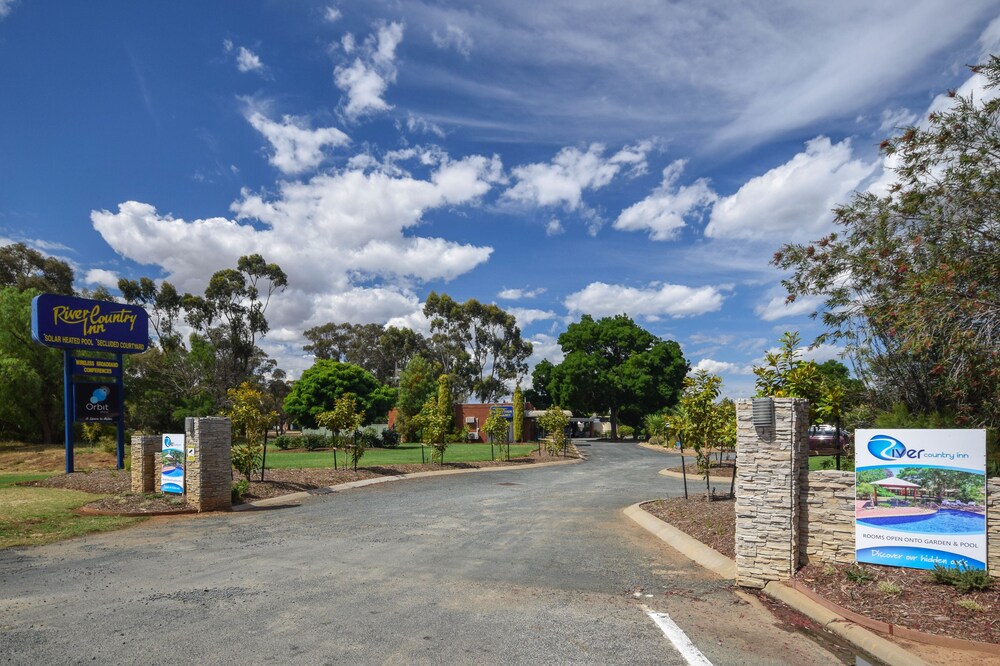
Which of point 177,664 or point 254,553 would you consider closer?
point 177,664

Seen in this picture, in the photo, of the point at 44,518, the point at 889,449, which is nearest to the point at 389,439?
the point at 44,518

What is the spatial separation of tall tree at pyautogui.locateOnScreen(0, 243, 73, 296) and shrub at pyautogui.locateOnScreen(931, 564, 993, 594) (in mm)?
57453

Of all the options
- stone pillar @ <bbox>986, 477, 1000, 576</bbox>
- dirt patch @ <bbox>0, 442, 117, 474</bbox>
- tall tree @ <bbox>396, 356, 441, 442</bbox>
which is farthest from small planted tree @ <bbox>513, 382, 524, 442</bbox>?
stone pillar @ <bbox>986, 477, 1000, 576</bbox>

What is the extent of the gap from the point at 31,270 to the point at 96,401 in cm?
3793

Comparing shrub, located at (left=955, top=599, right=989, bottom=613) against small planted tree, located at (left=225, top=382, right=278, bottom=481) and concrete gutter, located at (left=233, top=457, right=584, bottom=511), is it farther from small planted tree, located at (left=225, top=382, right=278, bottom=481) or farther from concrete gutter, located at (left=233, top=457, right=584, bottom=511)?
small planted tree, located at (left=225, top=382, right=278, bottom=481)

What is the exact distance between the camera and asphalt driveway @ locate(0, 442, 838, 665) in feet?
19.6

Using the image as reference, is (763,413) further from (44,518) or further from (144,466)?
(144,466)

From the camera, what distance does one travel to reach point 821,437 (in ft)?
102

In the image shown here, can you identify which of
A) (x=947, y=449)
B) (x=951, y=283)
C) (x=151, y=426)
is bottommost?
(x=151, y=426)

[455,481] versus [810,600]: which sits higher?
[810,600]

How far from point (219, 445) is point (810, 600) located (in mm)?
14519

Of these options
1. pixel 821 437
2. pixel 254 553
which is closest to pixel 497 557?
pixel 254 553

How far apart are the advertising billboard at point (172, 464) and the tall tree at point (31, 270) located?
40.1m

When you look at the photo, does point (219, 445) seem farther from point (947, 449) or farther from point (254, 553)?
point (947, 449)
